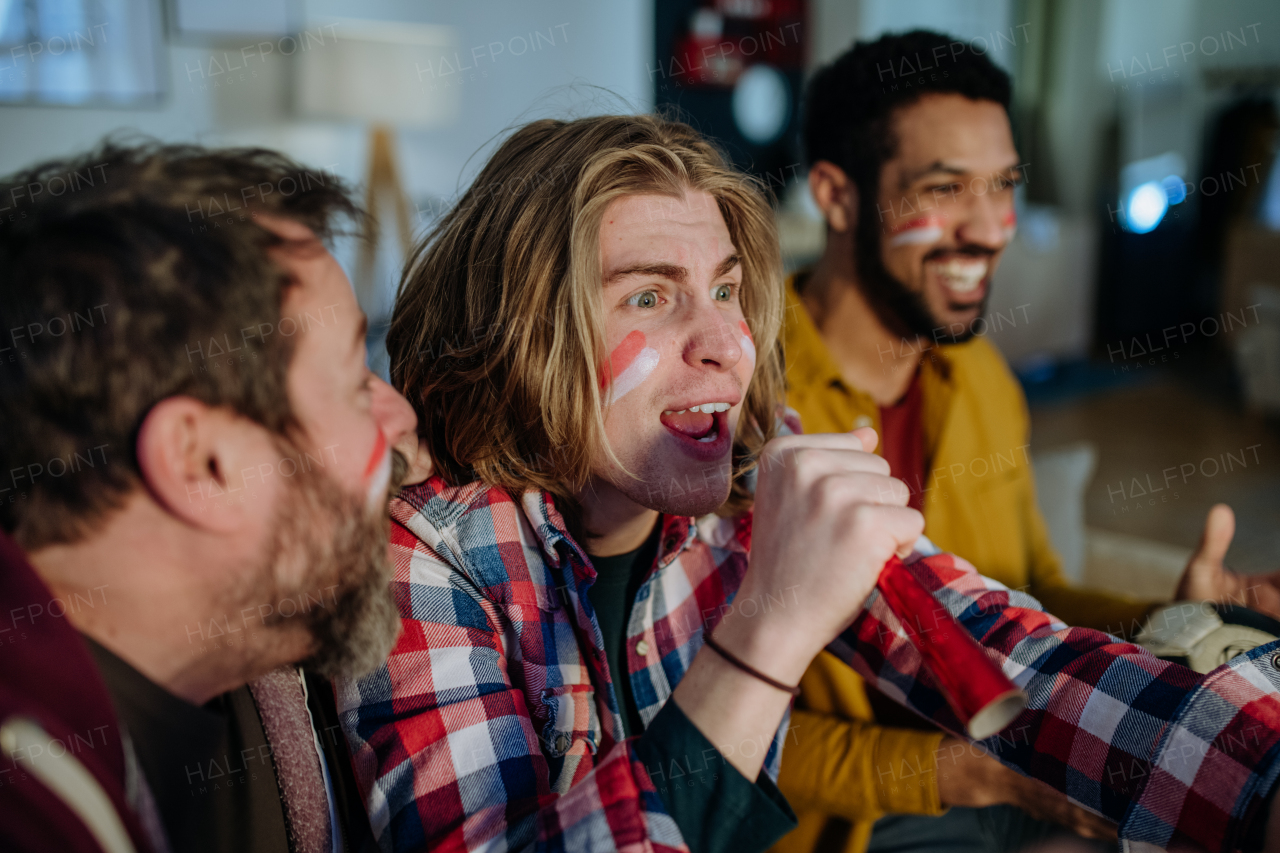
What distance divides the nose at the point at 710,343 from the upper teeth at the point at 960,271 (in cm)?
74

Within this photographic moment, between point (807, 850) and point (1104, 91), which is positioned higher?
point (1104, 91)

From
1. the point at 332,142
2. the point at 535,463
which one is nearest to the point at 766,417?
the point at 535,463

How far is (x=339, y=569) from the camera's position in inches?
24.8

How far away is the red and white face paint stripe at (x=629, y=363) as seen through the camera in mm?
866

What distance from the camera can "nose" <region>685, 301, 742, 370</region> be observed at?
0.85 metres

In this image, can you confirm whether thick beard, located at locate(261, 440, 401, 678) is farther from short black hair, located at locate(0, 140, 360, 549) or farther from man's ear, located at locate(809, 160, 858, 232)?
man's ear, located at locate(809, 160, 858, 232)

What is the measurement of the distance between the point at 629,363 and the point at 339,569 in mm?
356

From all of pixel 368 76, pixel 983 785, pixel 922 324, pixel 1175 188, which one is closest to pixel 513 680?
pixel 983 785

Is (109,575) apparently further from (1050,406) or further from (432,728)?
(1050,406)

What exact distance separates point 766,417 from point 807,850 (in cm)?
58

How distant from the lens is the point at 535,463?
0.92 meters

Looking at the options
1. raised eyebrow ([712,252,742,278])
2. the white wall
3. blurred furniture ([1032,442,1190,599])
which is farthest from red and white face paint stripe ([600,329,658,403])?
→ the white wall

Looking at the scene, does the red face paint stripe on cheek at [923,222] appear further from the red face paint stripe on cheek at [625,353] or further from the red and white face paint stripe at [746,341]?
the red face paint stripe on cheek at [625,353]

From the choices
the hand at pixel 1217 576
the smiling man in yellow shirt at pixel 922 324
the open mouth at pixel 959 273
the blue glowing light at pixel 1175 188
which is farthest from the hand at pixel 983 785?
the blue glowing light at pixel 1175 188
